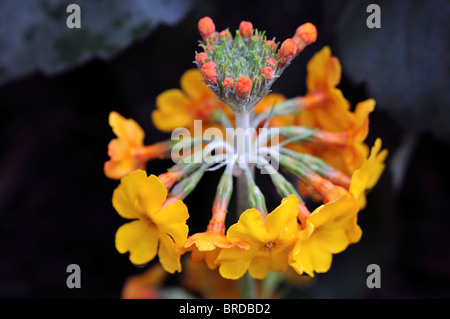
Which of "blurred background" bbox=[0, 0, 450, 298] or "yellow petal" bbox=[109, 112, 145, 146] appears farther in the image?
"blurred background" bbox=[0, 0, 450, 298]

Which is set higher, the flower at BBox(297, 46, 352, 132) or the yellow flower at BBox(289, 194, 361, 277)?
the flower at BBox(297, 46, 352, 132)

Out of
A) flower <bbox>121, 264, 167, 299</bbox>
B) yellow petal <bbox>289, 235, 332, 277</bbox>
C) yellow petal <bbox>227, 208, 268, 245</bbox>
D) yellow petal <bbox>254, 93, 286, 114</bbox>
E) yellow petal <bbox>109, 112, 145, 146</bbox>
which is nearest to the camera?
yellow petal <bbox>227, 208, 268, 245</bbox>

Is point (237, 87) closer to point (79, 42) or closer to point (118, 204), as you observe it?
point (118, 204)

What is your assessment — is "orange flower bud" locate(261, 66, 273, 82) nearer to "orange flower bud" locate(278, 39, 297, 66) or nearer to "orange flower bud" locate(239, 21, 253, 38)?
"orange flower bud" locate(278, 39, 297, 66)

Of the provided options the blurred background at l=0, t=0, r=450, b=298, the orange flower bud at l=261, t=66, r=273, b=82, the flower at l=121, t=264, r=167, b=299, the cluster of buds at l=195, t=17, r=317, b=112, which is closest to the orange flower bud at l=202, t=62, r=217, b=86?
the cluster of buds at l=195, t=17, r=317, b=112

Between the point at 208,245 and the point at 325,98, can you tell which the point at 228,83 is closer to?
the point at 208,245

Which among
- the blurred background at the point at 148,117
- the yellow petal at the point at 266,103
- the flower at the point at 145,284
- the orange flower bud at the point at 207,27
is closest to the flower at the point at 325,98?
the yellow petal at the point at 266,103
